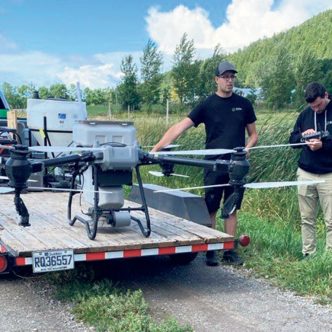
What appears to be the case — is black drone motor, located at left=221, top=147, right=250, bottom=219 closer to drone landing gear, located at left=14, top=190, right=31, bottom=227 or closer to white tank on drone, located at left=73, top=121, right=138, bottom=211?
white tank on drone, located at left=73, top=121, right=138, bottom=211

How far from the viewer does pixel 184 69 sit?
31141mm

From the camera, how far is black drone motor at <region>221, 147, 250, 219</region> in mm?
5004

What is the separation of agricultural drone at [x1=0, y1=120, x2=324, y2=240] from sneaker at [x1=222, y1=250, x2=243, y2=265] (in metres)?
1.21

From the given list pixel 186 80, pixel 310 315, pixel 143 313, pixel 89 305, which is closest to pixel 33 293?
pixel 89 305

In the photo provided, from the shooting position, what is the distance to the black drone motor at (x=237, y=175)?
500 cm

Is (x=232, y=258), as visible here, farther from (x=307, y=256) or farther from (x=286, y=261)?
(x=307, y=256)

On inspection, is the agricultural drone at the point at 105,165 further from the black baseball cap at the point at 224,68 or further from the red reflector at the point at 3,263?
the black baseball cap at the point at 224,68

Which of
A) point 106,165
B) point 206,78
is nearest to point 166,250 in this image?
point 106,165

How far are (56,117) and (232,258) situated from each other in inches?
133

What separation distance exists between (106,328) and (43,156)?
4332 mm

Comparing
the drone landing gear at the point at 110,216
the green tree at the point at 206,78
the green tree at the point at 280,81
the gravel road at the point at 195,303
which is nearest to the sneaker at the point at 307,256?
the gravel road at the point at 195,303

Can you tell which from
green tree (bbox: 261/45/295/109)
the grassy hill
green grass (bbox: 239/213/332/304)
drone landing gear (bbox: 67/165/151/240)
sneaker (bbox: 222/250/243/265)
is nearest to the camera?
drone landing gear (bbox: 67/165/151/240)

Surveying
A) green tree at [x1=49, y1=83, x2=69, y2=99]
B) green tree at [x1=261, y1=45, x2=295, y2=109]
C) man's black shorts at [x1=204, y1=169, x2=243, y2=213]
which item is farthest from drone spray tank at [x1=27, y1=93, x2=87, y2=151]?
green tree at [x1=261, y1=45, x2=295, y2=109]

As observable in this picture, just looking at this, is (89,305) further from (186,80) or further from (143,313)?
(186,80)
